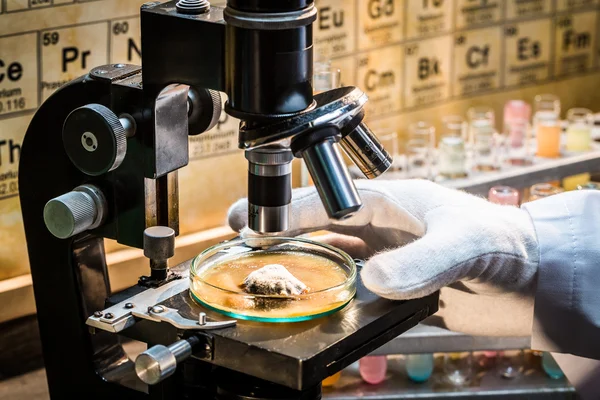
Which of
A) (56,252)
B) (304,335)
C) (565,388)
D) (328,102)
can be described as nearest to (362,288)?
(304,335)

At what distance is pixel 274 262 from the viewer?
4.83 feet

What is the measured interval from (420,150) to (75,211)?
1.21 m

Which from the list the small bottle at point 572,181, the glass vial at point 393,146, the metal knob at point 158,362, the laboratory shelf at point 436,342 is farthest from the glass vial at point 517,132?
the metal knob at point 158,362

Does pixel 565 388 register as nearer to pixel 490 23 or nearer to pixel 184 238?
pixel 184 238

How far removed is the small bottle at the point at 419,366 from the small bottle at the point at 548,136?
32.6 inches

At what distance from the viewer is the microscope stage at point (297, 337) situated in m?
1.20

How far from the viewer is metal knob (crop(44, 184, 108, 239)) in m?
1.32

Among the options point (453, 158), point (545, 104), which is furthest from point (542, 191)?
point (545, 104)

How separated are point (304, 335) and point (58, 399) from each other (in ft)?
1.55

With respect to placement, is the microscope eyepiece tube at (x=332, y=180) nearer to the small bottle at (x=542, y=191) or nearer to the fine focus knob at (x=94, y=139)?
the fine focus knob at (x=94, y=139)

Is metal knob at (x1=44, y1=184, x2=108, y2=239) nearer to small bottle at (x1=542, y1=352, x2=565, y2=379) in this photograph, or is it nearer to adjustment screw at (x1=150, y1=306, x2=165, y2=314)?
adjustment screw at (x1=150, y1=306, x2=165, y2=314)

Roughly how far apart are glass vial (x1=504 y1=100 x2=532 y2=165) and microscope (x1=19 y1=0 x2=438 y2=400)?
3.48 feet

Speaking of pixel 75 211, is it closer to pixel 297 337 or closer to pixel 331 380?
pixel 297 337

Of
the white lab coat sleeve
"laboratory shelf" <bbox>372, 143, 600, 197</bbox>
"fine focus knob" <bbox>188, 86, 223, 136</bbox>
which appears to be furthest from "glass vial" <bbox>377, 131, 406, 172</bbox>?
"fine focus knob" <bbox>188, 86, 223, 136</bbox>
